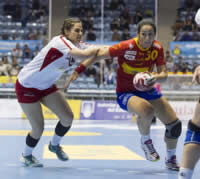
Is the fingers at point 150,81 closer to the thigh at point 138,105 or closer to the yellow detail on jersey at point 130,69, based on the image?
the thigh at point 138,105

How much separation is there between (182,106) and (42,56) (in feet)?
35.7

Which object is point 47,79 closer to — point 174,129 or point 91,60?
point 91,60

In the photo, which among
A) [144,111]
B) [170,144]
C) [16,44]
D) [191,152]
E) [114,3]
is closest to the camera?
[191,152]

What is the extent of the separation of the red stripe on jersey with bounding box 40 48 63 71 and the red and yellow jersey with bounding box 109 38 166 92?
67cm

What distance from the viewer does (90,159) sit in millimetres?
7023

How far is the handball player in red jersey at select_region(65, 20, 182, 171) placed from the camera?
5.78m

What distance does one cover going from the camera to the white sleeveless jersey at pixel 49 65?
592cm

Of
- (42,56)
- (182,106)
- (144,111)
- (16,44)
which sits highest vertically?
(42,56)

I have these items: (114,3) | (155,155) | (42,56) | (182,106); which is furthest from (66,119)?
(114,3)

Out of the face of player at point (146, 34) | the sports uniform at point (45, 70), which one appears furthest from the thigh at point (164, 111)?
the sports uniform at point (45, 70)

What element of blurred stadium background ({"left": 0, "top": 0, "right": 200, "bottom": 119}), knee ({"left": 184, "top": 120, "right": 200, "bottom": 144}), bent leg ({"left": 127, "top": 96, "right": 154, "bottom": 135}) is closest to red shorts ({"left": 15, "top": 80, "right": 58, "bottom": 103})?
bent leg ({"left": 127, "top": 96, "right": 154, "bottom": 135})

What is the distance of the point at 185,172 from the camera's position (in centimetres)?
391

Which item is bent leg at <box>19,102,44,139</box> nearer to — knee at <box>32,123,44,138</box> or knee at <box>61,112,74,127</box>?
knee at <box>32,123,44,138</box>

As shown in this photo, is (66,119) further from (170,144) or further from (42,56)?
(170,144)
